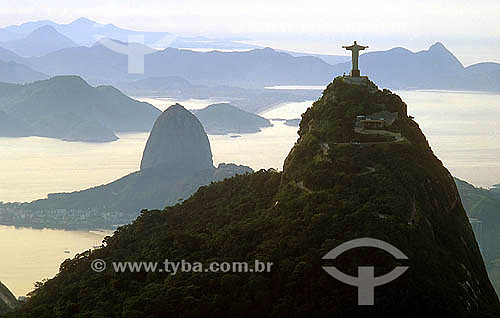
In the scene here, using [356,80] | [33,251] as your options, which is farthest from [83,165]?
[356,80]

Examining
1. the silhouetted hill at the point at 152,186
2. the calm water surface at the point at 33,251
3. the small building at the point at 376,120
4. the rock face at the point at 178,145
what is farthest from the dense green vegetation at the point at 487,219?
the rock face at the point at 178,145

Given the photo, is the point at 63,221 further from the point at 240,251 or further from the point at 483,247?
the point at 240,251

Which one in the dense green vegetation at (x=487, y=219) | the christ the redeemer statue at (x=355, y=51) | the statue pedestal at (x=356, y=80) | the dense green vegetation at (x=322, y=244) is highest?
the christ the redeemer statue at (x=355, y=51)

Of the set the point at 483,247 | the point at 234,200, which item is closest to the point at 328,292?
the point at 234,200

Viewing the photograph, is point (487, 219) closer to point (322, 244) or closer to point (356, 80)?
point (356, 80)

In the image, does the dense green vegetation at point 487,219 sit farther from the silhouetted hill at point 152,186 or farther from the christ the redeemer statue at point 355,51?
the christ the redeemer statue at point 355,51

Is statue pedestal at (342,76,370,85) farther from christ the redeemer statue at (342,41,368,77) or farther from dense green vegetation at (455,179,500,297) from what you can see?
dense green vegetation at (455,179,500,297)
